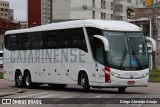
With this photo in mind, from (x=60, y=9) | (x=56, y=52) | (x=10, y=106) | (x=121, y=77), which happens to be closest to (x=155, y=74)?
(x=56, y=52)

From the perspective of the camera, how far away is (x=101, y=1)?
96375 mm

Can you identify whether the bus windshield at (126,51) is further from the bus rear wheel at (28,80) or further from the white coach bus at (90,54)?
the bus rear wheel at (28,80)

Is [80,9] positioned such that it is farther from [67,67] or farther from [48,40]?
[67,67]

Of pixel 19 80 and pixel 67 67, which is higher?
pixel 67 67

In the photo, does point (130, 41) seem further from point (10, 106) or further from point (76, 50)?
point (10, 106)

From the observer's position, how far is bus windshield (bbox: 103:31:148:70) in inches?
906

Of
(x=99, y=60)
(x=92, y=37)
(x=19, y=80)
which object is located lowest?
(x=19, y=80)

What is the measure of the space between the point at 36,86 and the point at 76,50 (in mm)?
7102

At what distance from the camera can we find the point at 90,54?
23844 millimetres

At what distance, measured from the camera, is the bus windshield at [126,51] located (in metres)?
23.0

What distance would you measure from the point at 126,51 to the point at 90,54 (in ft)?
5.70

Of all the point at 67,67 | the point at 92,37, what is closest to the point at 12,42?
the point at 67,67

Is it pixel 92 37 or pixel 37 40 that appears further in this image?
pixel 37 40

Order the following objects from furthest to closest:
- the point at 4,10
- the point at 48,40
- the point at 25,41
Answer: the point at 4,10 → the point at 25,41 → the point at 48,40
